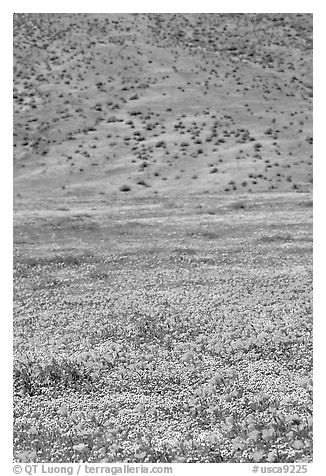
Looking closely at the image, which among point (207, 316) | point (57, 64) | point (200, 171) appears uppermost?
point (57, 64)

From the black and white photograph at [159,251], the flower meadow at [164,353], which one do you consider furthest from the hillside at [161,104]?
the flower meadow at [164,353]

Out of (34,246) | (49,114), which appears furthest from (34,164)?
(34,246)

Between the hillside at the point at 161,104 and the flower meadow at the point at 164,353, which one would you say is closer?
the flower meadow at the point at 164,353

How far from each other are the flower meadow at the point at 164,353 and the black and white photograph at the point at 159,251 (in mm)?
49

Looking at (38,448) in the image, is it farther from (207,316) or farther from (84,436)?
(207,316)

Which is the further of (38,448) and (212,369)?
(212,369)

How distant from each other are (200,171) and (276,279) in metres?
51.3

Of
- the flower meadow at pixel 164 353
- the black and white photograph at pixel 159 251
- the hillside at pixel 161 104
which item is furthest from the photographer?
the hillside at pixel 161 104

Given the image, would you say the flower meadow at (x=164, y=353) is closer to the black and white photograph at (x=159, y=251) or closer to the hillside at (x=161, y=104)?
the black and white photograph at (x=159, y=251)

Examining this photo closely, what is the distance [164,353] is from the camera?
13727 millimetres

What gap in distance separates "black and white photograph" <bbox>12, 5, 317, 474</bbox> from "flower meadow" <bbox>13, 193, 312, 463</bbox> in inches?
1.9

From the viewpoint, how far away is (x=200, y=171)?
238 ft

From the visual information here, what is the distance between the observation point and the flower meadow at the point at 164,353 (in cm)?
947

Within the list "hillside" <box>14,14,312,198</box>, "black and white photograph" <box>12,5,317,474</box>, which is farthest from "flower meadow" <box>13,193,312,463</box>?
"hillside" <box>14,14,312,198</box>
